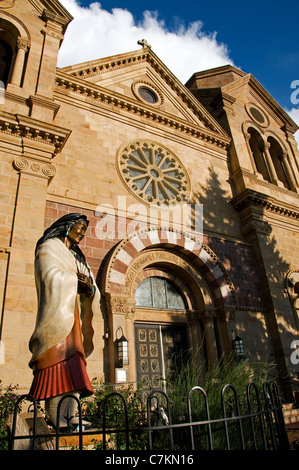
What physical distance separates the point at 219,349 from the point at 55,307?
28.6 feet

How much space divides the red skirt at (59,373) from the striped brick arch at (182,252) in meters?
5.89

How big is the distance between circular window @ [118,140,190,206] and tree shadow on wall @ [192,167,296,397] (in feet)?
3.06

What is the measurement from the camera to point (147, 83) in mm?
15930

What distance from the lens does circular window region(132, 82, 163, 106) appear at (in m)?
15.4

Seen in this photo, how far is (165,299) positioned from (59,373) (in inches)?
317

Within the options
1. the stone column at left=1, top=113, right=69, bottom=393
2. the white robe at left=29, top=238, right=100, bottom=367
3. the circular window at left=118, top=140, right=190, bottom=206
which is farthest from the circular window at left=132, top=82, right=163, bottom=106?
the white robe at left=29, top=238, right=100, bottom=367

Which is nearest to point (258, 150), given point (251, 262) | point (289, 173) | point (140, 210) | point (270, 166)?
point (270, 166)

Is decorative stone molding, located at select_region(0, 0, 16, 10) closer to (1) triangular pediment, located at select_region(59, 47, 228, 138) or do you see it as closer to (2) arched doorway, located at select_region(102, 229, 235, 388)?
(1) triangular pediment, located at select_region(59, 47, 228, 138)

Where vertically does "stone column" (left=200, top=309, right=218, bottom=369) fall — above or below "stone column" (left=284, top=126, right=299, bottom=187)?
below

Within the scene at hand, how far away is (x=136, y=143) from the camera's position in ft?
44.6

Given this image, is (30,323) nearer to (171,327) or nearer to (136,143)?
(171,327)

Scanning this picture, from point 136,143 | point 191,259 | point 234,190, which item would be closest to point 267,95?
point 234,190

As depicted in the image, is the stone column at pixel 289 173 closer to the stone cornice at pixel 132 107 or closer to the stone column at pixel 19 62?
the stone cornice at pixel 132 107

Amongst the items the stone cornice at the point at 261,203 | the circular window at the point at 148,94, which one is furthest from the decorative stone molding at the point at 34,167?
the stone cornice at the point at 261,203
